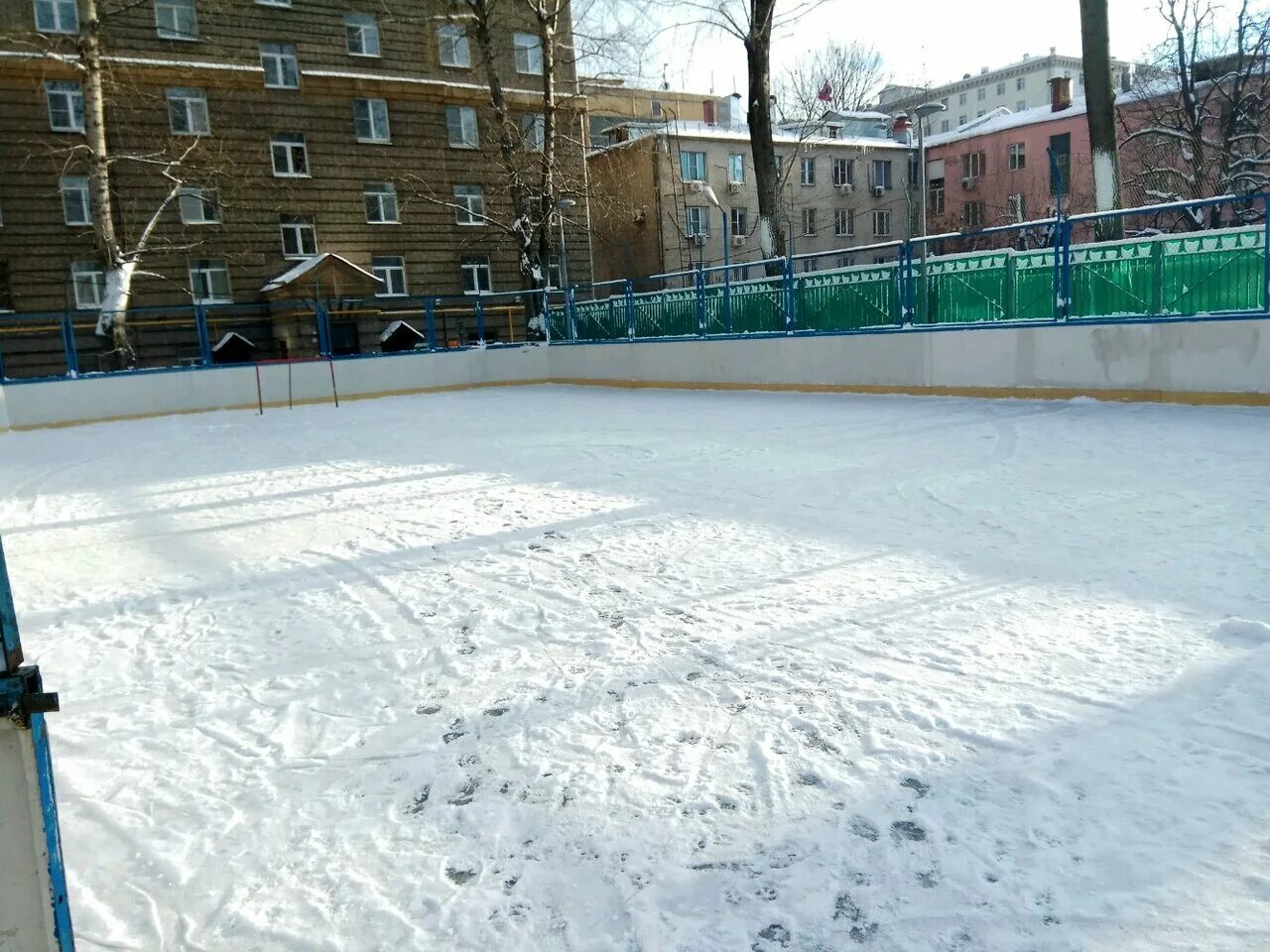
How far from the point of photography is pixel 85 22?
1772 cm

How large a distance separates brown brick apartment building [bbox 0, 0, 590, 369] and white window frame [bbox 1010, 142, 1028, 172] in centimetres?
2495

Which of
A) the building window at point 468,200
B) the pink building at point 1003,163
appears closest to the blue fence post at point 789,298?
the building window at point 468,200

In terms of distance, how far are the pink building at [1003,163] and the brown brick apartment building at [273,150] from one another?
2322 centimetres

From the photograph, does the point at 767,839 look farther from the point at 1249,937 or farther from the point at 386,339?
the point at 386,339

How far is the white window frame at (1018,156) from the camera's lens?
150ft

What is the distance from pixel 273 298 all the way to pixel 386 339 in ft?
11.5

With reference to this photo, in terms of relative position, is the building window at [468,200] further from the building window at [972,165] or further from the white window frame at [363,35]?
the building window at [972,165]

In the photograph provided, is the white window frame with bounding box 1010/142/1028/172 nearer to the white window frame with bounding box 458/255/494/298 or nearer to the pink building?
the pink building

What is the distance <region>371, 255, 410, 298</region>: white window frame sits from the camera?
2980cm

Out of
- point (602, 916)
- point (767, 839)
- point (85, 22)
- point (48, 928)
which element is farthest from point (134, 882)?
point (85, 22)

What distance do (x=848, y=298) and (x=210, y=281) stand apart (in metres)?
21.2

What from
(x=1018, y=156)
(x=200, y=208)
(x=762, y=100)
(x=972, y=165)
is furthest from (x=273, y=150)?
(x=1018, y=156)

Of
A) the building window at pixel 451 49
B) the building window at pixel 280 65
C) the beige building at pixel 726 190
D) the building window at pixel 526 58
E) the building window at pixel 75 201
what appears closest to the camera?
the building window at pixel 75 201

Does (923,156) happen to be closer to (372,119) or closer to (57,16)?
(372,119)
